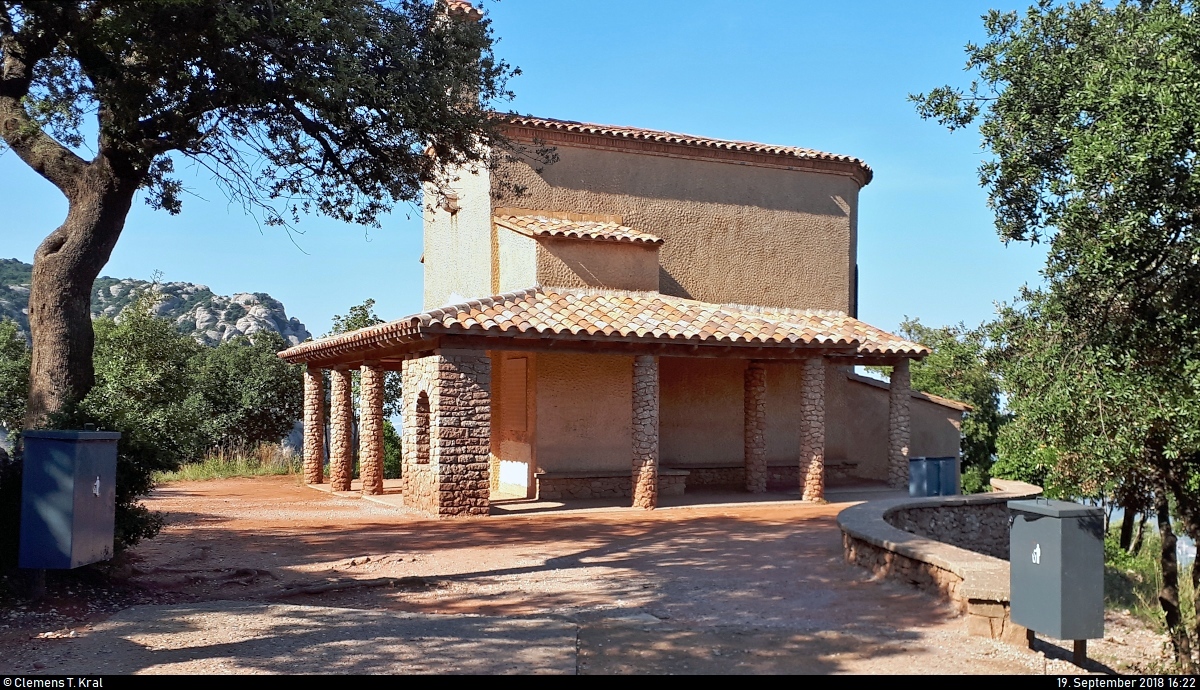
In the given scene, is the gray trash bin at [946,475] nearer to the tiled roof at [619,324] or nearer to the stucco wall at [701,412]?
the tiled roof at [619,324]

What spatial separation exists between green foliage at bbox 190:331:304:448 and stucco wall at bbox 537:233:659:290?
46.9ft

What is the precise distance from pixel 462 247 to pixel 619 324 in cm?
538

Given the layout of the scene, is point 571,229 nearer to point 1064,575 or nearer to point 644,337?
point 644,337

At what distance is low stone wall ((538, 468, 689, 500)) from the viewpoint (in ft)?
55.7

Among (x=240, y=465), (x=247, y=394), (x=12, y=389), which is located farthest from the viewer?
(x=247, y=394)

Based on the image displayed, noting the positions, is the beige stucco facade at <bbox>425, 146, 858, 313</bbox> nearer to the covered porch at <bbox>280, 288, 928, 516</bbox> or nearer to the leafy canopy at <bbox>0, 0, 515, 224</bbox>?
the covered porch at <bbox>280, 288, 928, 516</bbox>

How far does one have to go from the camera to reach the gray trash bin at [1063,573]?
6102 mm

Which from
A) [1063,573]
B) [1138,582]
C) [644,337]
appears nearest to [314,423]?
[644,337]

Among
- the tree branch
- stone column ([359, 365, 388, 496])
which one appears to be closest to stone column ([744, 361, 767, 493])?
stone column ([359, 365, 388, 496])

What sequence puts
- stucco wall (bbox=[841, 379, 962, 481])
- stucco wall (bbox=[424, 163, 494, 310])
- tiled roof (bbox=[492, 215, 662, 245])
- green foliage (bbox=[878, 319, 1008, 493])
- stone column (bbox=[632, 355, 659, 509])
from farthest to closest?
green foliage (bbox=[878, 319, 1008, 493])
stucco wall (bbox=[841, 379, 962, 481])
stucco wall (bbox=[424, 163, 494, 310])
tiled roof (bbox=[492, 215, 662, 245])
stone column (bbox=[632, 355, 659, 509])

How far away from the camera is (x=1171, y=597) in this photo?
872 cm

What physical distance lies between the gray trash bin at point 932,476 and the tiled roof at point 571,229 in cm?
602

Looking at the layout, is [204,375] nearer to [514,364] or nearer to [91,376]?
[514,364]

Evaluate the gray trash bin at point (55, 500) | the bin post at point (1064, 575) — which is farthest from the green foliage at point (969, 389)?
the gray trash bin at point (55, 500)
